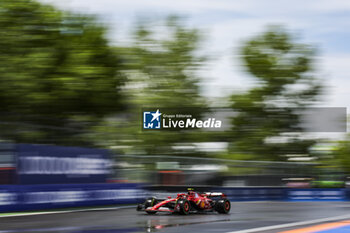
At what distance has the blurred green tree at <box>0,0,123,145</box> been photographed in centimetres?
3083

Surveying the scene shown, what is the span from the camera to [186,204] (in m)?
15.6

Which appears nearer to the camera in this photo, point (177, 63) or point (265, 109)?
point (177, 63)

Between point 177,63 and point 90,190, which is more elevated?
point 177,63

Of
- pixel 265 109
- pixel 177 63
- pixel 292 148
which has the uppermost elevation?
pixel 177 63

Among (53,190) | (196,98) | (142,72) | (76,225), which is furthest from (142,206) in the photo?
(196,98)

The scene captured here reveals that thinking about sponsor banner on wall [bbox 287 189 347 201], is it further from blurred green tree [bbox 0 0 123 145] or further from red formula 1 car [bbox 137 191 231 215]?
blurred green tree [bbox 0 0 123 145]

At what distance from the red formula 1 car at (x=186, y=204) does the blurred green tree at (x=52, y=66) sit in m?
13.9

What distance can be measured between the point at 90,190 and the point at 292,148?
38182mm

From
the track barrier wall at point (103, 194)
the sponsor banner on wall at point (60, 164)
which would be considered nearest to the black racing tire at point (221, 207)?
the track barrier wall at point (103, 194)

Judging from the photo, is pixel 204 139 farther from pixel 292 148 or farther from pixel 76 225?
pixel 76 225

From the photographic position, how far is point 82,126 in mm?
33875

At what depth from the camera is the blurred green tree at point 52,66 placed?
3083cm

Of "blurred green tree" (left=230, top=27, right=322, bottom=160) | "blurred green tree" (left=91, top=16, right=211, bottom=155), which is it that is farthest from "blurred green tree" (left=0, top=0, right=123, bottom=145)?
"blurred green tree" (left=230, top=27, right=322, bottom=160)

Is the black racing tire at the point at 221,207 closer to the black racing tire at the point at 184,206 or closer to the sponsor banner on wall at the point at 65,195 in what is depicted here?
the black racing tire at the point at 184,206
